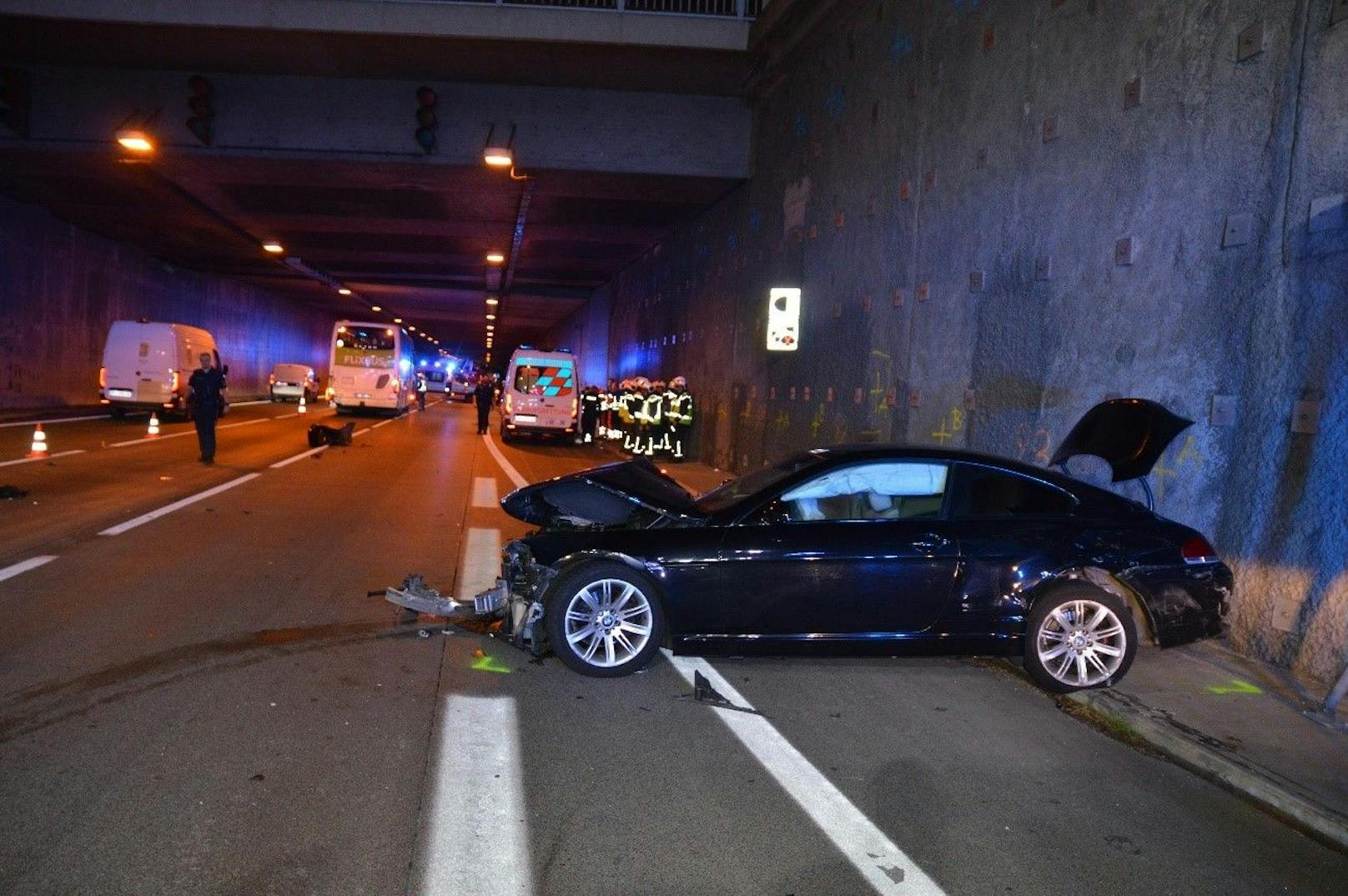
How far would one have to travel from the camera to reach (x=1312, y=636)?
670cm

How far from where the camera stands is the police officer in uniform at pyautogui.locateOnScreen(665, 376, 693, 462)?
22297 millimetres

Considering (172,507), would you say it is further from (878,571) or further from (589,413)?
(589,413)

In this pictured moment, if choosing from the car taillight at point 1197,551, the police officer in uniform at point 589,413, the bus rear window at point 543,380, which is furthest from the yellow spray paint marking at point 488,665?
the police officer in uniform at point 589,413

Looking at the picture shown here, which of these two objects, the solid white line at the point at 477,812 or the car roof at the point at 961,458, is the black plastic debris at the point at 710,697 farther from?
the car roof at the point at 961,458

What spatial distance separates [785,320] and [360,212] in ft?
45.5

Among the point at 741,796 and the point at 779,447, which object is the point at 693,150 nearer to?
the point at 779,447

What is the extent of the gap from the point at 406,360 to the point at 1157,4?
35732mm

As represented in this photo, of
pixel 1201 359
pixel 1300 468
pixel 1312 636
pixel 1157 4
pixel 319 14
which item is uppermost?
pixel 319 14

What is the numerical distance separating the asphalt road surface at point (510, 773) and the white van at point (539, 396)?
20282 mm

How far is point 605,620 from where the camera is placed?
6.16 meters

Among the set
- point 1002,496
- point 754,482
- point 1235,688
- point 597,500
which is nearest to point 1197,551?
point 1235,688

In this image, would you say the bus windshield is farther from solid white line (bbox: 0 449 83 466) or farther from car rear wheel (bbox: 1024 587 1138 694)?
car rear wheel (bbox: 1024 587 1138 694)

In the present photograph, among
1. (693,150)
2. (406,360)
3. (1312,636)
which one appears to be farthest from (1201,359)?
(406,360)

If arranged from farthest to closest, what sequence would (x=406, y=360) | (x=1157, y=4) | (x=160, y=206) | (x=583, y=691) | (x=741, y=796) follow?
(x=406, y=360) → (x=160, y=206) → (x=1157, y=4) → (x=583, y=691) → (x=741, y=796)
